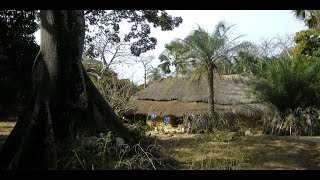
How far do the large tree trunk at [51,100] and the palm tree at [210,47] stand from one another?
10580 mm

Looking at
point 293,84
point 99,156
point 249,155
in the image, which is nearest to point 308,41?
point 293,84

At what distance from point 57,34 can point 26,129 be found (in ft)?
6.03

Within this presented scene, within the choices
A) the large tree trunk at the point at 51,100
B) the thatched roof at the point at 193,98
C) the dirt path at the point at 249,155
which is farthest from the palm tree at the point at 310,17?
the large tree trunk at the point at 51,100

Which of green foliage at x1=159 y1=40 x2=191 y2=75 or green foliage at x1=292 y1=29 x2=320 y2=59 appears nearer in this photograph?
green foliage at x1=159 y1=40 x2=191 y2=75

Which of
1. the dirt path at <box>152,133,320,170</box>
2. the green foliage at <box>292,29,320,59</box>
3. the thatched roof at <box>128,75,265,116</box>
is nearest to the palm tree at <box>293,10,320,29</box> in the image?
the green foliage at <box>292,29,320,59</box>

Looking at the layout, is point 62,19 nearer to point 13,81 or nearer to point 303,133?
point 13,81

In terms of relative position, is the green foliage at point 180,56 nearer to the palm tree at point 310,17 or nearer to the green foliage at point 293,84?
the green foliage at point 293,84

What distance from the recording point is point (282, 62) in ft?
53.8

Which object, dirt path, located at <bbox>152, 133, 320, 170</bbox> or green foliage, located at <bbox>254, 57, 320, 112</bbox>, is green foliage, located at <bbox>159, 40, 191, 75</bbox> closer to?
green foliage, located at <bbox>254, 57, 320, 112</bbox>

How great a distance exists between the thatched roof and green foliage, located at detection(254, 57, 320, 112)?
5896 mm

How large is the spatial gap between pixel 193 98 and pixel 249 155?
15889 mm

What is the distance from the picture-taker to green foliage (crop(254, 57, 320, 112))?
1590 cm

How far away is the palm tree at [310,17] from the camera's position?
23308 millimetres
